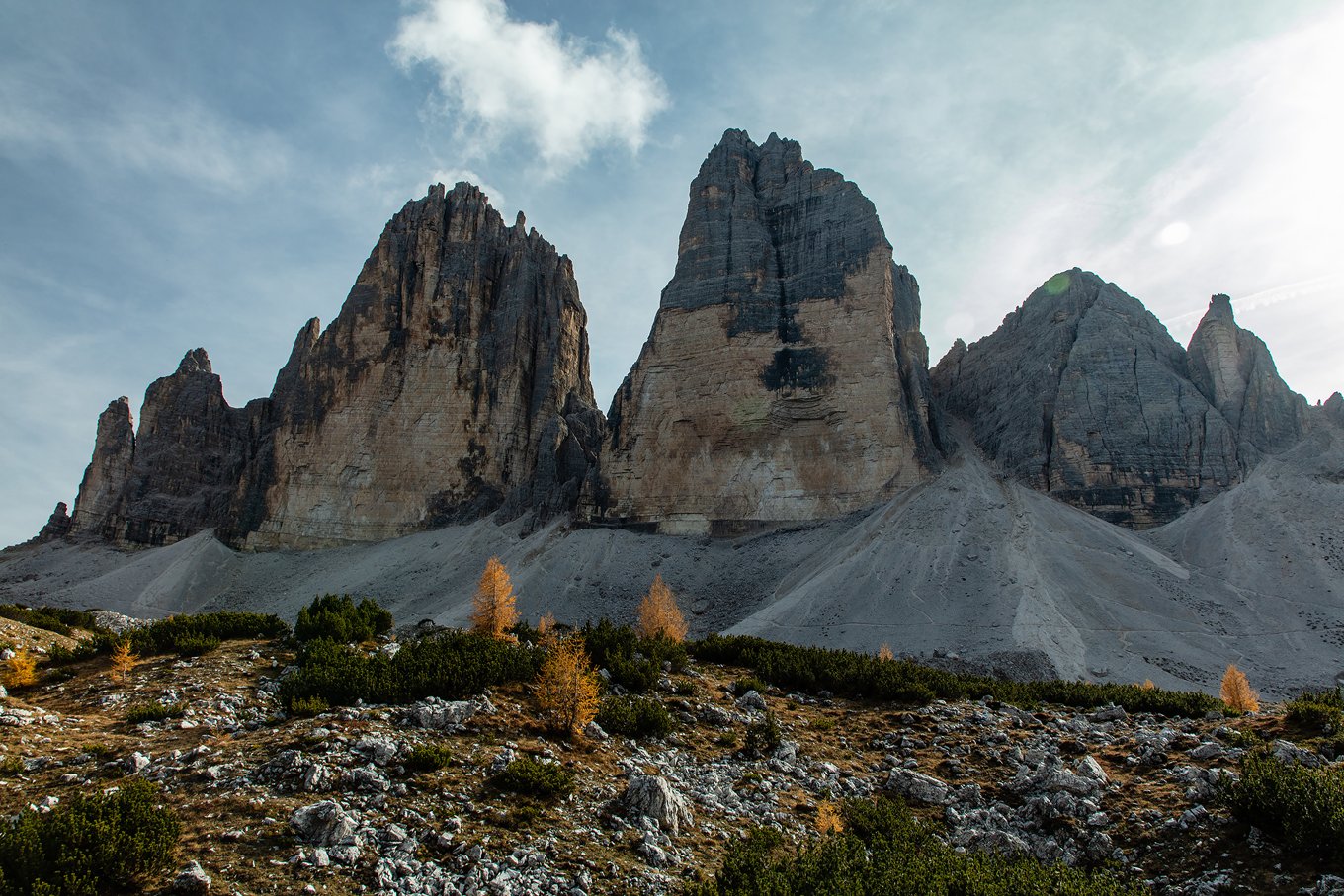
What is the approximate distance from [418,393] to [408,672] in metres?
77.5

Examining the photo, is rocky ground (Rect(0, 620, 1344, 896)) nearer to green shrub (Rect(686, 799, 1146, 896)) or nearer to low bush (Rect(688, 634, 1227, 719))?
green shrub (Rect(686, 799, 1146, 896))

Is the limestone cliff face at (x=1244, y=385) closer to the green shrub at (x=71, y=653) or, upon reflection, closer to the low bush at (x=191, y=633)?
the low bush at (x=191, y=633)

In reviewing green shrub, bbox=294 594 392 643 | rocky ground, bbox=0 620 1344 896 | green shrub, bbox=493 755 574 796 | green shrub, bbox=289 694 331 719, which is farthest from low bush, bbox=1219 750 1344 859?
green shrub, bbox=294 594 392 643

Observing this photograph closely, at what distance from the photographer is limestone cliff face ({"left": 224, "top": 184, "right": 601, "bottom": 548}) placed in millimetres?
83000

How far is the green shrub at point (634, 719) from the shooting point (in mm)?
13383

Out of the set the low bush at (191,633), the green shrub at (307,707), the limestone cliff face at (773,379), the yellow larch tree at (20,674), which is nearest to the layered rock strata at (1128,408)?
the limestone cliff face at (773,379)

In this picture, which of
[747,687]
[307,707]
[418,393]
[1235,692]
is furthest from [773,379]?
[307,707]

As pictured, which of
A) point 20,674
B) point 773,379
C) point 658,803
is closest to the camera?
point 658,803

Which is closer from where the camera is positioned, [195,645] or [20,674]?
[20,674]

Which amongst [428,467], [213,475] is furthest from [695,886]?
[213,475]

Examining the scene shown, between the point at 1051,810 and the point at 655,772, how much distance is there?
615 cm

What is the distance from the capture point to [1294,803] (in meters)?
8.41

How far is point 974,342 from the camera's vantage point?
85.5 m

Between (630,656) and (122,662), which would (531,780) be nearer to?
(630,656)
